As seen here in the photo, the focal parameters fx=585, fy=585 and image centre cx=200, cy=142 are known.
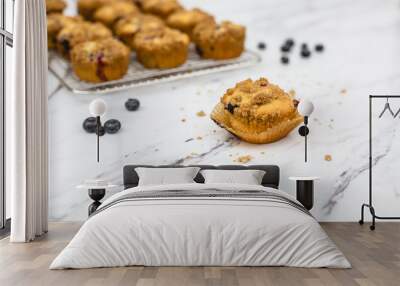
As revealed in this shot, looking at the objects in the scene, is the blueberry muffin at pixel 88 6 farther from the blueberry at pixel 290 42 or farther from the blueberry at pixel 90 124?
the blueberry at pixel 290 42

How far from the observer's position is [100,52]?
6777mm

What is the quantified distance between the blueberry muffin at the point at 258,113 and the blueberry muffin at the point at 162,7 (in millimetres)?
1217

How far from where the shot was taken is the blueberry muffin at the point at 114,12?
272 inches

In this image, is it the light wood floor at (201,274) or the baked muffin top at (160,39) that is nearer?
the light wood floor at (201,274)

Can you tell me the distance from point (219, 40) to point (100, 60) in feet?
4.59

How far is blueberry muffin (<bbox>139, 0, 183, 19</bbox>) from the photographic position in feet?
22.7

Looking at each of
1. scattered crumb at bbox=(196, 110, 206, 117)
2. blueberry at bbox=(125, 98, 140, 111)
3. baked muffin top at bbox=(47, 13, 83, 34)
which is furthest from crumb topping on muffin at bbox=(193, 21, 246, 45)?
baked muffin top at bbox=(47, 13, 83, 34)

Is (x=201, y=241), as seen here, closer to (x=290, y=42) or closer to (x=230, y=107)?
(x=230, y=107)

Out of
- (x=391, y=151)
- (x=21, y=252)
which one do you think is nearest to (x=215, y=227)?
(x=21, y=252)

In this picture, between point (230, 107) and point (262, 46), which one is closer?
point (230, 107)

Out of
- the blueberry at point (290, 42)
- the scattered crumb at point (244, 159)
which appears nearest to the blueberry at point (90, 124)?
the scattered crumb at point (244, 159)

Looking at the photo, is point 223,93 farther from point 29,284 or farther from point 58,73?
point 29,284

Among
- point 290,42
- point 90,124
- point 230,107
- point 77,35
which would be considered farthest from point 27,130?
point 290,42

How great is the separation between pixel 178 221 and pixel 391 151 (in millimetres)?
3525
